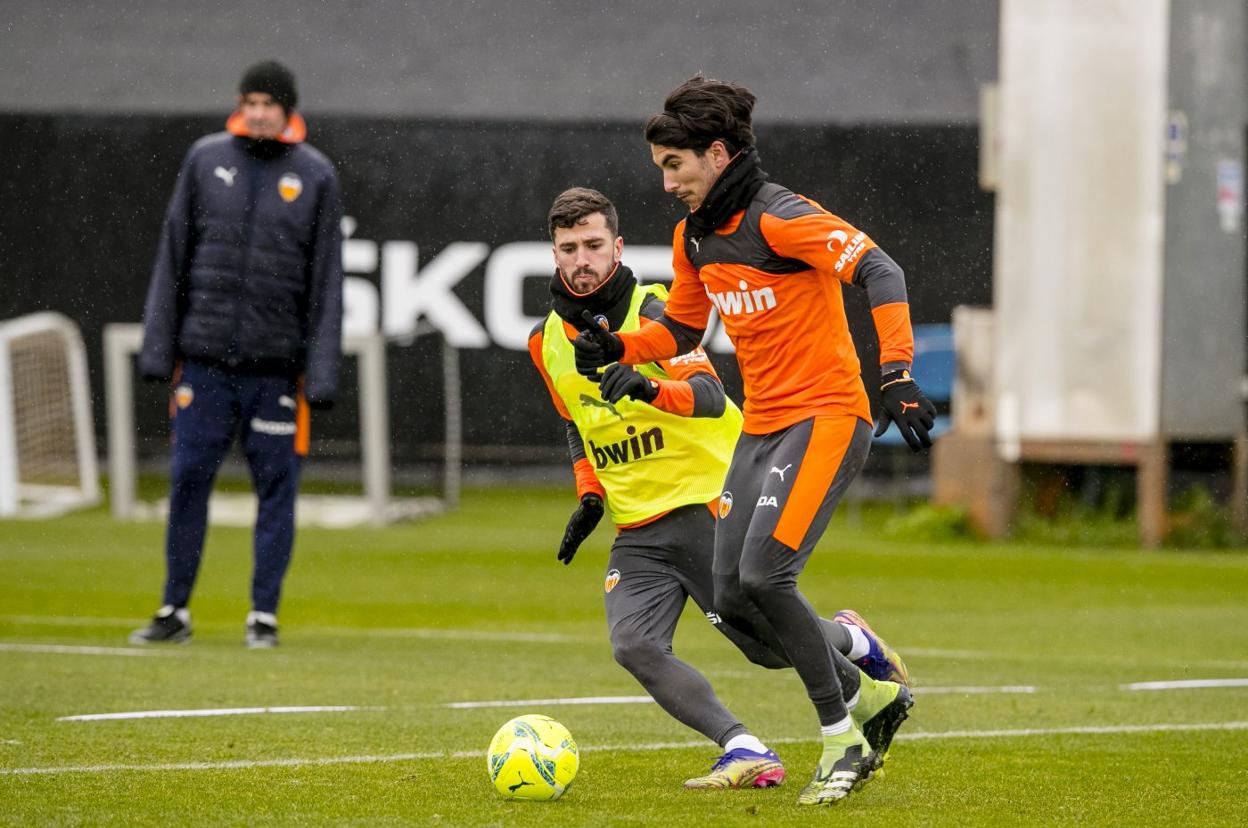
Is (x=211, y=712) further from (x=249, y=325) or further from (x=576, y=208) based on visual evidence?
(x=249, y=325)

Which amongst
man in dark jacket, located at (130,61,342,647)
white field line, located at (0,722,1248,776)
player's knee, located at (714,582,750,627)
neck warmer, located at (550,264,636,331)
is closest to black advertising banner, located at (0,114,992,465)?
man in dark jacket, located at (130,61,342,647)

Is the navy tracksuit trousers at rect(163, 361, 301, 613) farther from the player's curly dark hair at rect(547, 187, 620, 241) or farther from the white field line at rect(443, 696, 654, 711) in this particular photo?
the player's curly dark hair at rect(547, 187, 620, 241)

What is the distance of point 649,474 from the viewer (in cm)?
631

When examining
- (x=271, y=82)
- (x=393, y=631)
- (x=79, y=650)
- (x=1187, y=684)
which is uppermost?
(x=271, y=82)

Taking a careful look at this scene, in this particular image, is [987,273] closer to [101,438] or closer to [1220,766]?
[101,438]

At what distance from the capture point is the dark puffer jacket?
9195mm

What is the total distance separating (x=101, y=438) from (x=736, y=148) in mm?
15857

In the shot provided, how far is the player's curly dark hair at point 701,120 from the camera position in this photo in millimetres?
5773

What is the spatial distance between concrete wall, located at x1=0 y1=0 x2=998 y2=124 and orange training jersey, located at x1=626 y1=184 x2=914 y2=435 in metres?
14.6

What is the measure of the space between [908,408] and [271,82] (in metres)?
4.85

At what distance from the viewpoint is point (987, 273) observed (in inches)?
818

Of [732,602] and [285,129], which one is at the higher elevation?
[285,129]

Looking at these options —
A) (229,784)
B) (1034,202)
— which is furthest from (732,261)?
(1034,202)

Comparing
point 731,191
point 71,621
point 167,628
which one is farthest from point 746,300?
point 71,621
